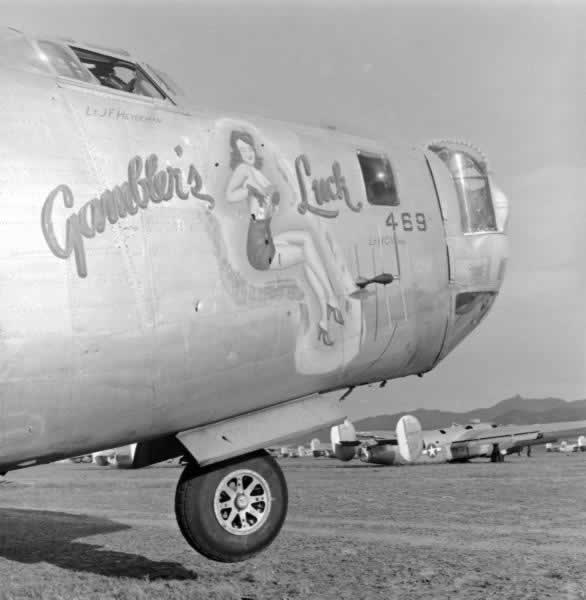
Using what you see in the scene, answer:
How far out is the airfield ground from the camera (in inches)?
488

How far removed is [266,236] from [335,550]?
10.4 m

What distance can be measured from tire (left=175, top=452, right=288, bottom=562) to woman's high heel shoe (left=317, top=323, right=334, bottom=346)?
5.52ft

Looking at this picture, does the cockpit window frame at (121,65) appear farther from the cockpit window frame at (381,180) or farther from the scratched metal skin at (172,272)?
the cockpit window frame at (381,180)

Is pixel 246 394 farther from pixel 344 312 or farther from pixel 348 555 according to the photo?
pixel 348 555

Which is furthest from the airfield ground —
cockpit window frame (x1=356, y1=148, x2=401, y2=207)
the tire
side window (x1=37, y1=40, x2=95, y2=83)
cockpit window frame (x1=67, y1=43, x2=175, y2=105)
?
side window (x1=37, y1=40, x2=95, y2=83)

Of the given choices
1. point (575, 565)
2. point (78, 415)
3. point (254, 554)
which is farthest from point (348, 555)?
point (78, 415)

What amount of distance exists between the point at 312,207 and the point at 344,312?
1.34 meters

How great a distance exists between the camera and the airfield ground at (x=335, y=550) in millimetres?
12406

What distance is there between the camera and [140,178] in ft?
27.5

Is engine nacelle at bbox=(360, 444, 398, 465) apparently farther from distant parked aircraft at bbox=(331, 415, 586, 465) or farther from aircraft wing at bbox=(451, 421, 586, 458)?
aircraft wing at bbox=(451, 421, 586, 458)

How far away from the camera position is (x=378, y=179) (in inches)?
417

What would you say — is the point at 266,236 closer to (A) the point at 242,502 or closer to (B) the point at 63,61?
(B) the point at 63,61

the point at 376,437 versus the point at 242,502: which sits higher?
the point at 242,502

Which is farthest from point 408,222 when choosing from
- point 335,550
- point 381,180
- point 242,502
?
point 335,550
